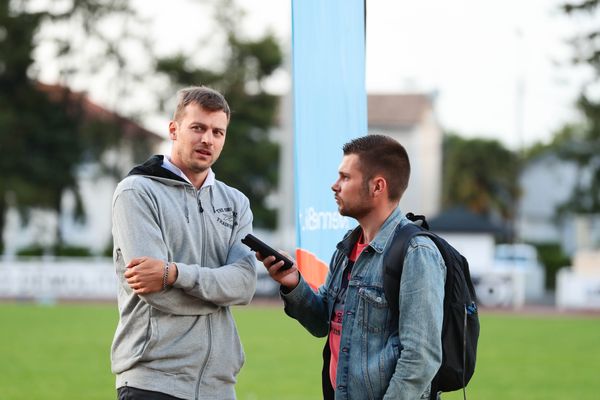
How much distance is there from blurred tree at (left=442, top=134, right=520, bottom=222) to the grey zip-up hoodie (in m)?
63.2

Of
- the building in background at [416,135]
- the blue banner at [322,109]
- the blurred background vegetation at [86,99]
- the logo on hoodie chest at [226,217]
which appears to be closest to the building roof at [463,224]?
the blurred background vegetation at [86,99]

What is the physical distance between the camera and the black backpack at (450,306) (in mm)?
3826

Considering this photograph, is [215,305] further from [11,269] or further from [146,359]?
[11,269]

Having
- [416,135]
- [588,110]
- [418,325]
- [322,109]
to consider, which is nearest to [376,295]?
[418,325]

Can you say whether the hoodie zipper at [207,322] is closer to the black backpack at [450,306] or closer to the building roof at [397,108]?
the black backpack at [450,306]

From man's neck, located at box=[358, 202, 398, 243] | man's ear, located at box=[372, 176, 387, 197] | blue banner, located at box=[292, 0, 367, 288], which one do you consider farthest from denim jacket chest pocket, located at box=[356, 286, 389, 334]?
blue banner, located at box=[292, 0, 367, 288]

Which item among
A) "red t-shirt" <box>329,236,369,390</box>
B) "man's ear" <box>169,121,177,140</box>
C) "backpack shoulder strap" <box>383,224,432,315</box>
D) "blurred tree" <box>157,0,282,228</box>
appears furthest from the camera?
"blurred tree" <box>157,0,282,228</box>

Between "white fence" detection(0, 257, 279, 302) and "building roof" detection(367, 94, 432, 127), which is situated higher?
"building roof" detection(367, 94, 432, 127)

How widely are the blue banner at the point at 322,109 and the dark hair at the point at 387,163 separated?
1.34 metres

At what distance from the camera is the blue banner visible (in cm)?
536

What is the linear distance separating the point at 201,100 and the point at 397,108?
6585 cm

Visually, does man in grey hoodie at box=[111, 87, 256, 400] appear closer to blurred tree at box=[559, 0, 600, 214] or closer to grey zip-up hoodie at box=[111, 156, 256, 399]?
grey zip-up hoodie at box=[111, 156, 256, 399]

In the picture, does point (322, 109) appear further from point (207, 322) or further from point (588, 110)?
point (588, 110)

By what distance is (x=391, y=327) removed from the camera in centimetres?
389
